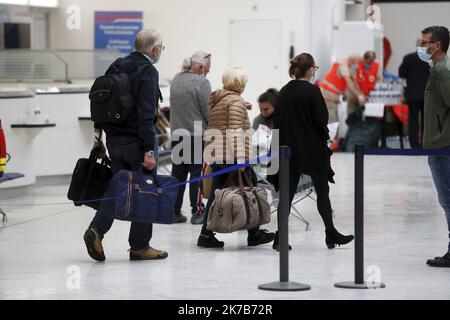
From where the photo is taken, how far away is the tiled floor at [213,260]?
656cm

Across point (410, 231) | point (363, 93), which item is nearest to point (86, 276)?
point (410, 231)

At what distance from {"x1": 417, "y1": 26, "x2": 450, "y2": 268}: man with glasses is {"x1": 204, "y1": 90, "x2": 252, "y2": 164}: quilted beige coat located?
4.85 feet

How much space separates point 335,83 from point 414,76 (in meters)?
1.55

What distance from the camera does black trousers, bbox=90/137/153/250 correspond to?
743 cm

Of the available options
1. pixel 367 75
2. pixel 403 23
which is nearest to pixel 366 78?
pixel 367 75

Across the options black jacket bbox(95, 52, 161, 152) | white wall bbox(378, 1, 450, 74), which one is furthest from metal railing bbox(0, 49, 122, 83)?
white wall bbox(378, 1, 450, 74)

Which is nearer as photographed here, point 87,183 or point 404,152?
point 404,152

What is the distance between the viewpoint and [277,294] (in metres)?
Answer: 6.46

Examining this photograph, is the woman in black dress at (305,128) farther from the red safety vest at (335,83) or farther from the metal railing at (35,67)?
the red safety vest at (335,83)

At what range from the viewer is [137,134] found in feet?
24.4

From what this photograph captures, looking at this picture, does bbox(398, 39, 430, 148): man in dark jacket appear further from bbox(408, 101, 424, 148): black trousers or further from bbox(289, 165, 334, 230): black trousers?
bbox(289, 165, 334, 230): black trousers

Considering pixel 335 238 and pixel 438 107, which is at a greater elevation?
pixel 438 107

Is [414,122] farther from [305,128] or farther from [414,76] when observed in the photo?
[305,128]

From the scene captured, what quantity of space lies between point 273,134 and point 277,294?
6.88 feet
